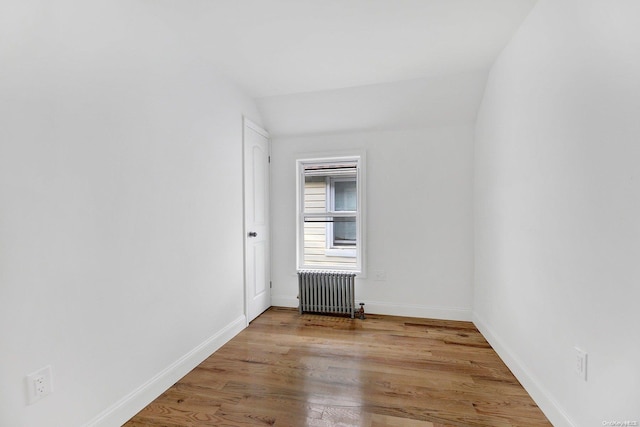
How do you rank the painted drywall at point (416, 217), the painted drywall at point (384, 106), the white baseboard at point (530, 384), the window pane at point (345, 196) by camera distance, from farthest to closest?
the window pane at point (345, 196)
the painted drywall at point (416, 217)
the painted drywall at point (384, 106)
the white baseboard at point (530, 384)

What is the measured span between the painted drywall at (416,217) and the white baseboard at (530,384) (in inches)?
26.8

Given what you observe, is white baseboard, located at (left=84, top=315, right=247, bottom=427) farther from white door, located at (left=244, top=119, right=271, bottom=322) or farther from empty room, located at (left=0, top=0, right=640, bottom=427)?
white door, located at (left=244, top=119, right=271, bottom=322)

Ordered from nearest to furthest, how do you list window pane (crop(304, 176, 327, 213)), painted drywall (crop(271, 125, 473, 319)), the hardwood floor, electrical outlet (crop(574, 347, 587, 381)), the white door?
electrical outlet (crop(574, 347, 587, 381)) < the hardwood floor < the white door < painted drywall (crop(271, 125, 473, 319)) < window pane (crop(304, 176, 327, 213))

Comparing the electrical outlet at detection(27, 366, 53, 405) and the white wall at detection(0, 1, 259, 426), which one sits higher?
the white wall at detection(0, 1, 259, 426)

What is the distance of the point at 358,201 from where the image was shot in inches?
139

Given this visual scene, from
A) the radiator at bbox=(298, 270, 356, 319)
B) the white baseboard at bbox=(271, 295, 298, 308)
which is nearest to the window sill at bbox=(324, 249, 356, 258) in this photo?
the radiator at bbox=(298, 270, 356, 319)

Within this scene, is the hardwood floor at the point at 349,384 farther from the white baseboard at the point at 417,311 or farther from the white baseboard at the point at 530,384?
the white baseboard at the point at 417,311

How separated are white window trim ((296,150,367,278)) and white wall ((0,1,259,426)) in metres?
1.40

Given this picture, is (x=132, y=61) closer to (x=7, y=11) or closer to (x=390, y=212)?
(x=7, y=11)

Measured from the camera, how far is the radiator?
11.1 feet

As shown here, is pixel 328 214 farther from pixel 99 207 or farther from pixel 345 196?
pixel 99 207

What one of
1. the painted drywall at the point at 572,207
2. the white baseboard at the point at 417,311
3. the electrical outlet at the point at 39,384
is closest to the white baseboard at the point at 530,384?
the painted drywall at the point at 572,207

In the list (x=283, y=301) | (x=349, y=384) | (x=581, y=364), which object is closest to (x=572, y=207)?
(x=581, y=364)

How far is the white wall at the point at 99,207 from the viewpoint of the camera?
1217mm
